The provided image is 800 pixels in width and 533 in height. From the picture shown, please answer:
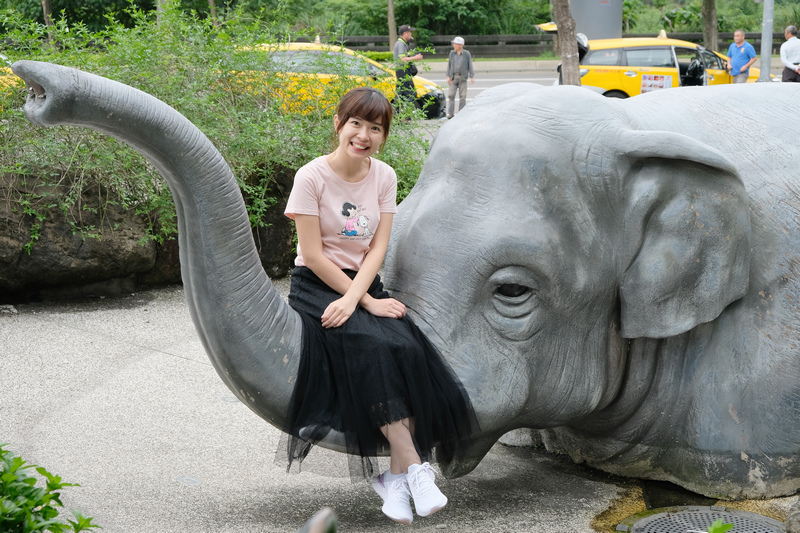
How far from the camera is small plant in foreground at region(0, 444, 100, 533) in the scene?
235 centimetres

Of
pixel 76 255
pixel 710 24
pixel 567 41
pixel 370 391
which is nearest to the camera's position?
pixel 370 391

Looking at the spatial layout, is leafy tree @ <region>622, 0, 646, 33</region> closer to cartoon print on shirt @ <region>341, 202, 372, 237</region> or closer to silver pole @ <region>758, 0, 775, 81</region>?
silver pole @ <region>758, 0, 775, 81</region>

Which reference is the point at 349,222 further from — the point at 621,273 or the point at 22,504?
the point at 22,504

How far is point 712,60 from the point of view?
58.8ft

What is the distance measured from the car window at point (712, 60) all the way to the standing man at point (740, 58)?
0.75 meters

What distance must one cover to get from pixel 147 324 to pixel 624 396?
368cm

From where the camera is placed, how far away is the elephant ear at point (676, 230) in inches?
124

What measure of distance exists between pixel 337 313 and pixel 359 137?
1.98 ft

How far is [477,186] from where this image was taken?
10.2ft

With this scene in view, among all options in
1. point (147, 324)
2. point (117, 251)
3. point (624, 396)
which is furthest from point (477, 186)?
point (117, 251)

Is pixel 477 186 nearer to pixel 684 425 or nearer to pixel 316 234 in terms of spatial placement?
pixel 316 234

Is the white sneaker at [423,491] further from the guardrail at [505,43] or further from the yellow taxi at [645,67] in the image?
the guardrail at [505,43]

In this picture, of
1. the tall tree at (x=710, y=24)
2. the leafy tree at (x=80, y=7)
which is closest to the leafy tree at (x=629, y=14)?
the tall tree at (x=710, y=24)

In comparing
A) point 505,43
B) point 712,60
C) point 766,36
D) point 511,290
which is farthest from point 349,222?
point 505,43
